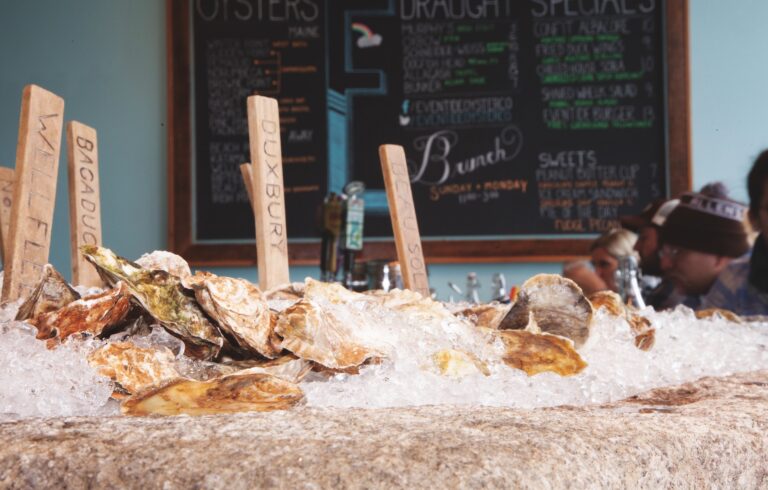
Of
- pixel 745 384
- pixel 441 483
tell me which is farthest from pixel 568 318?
pixel 441 483

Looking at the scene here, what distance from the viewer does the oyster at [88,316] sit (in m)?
0.64

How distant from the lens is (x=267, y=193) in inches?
43.2

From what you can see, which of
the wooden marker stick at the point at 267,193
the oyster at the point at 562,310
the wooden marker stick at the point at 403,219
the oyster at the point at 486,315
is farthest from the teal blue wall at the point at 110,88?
the oyster at the point at 562,310

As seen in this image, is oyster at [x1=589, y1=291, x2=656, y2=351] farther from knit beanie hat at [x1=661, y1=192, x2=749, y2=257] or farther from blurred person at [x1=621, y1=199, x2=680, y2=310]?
blurred person at [x1=621, y1=199, x2=680, y2=310]

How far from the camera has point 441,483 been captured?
1.29ft

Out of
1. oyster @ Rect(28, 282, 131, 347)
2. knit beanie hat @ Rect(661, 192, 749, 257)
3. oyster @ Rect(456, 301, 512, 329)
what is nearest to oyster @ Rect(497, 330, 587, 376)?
oyster @ Rect(456, 301, 512, 329)

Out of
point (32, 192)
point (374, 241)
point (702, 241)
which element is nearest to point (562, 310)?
point (32, 192)

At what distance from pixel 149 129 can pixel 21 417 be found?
3.59 m

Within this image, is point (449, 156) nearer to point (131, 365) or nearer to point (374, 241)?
point (374, 241)

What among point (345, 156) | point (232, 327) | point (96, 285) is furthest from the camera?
point (345, 156)

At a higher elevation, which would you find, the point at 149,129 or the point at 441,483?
the point at 149,129

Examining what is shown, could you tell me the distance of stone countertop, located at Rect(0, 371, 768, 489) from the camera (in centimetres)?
40

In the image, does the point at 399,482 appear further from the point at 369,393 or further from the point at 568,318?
the point at 568,318

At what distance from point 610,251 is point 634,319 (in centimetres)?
250
